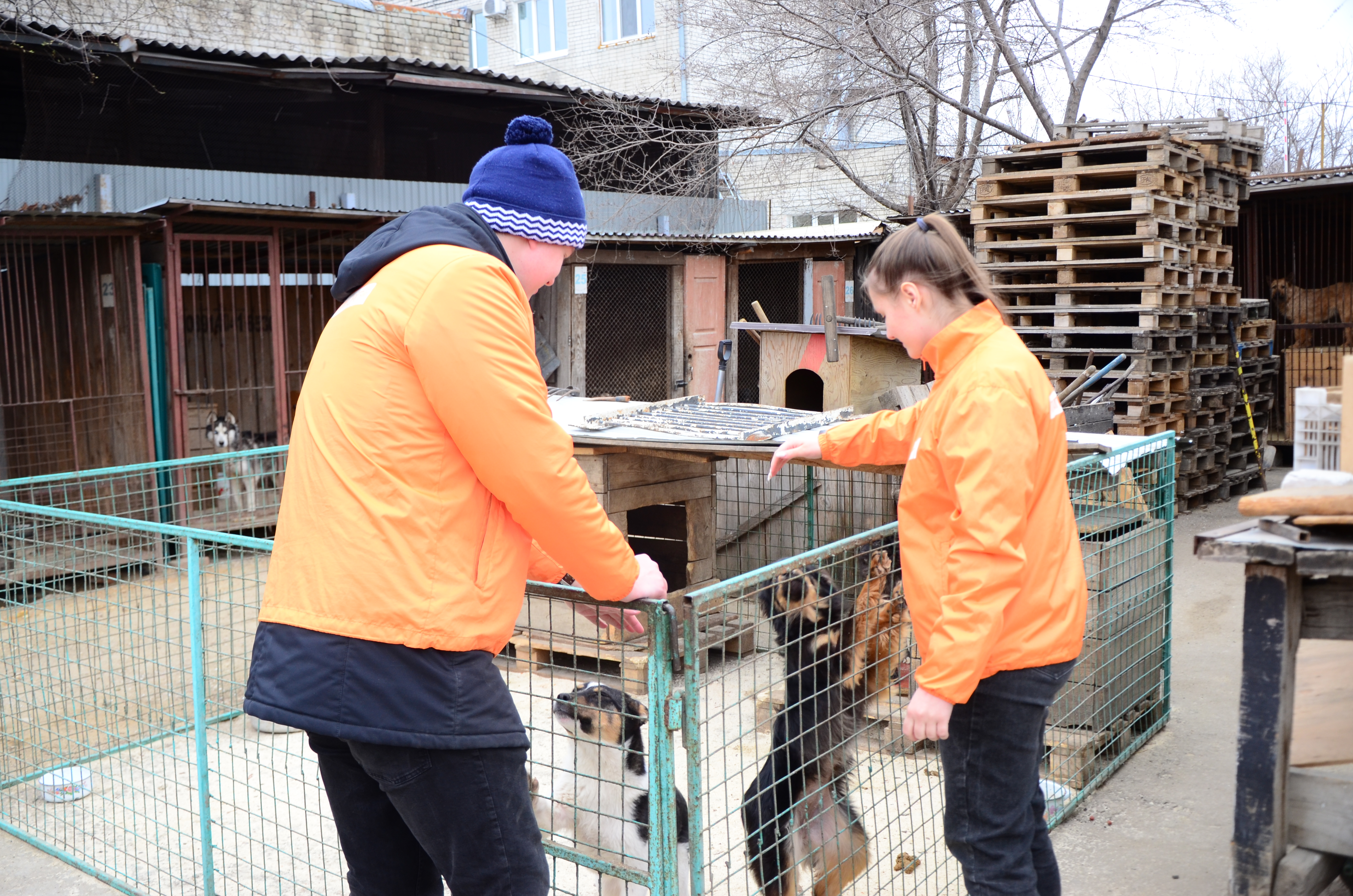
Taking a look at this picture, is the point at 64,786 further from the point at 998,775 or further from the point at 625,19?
the point at 625,19

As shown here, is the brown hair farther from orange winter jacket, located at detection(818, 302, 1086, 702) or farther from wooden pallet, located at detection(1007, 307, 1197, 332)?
wooden pallet, located at detection(1007, 307, 1197, 332)

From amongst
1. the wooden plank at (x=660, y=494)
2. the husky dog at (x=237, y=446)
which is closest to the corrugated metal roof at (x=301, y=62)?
the husky dog at (x=237, y=446)

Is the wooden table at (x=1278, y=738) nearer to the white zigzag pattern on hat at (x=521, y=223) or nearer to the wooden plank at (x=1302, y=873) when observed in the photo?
the wooden plank at (x=1302, y=873)

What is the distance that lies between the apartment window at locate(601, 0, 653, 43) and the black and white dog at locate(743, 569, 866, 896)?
79.6 feet

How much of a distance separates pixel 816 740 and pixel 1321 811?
1.24m

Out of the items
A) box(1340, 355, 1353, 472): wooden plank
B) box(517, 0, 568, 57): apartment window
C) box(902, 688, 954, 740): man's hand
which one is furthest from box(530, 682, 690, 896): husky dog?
box(517, 0, 568, 57): apartment window

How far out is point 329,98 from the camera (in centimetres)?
1400

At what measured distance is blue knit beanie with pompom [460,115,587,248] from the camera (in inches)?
88.6

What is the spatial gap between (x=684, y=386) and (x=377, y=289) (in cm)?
1152

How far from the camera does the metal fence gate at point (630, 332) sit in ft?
43.5

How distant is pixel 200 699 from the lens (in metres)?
3.59

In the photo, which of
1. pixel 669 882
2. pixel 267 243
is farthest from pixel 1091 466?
pixel 267 243

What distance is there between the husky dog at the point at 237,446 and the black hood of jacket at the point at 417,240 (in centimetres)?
758

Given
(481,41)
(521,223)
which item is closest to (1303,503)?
(521,223)
